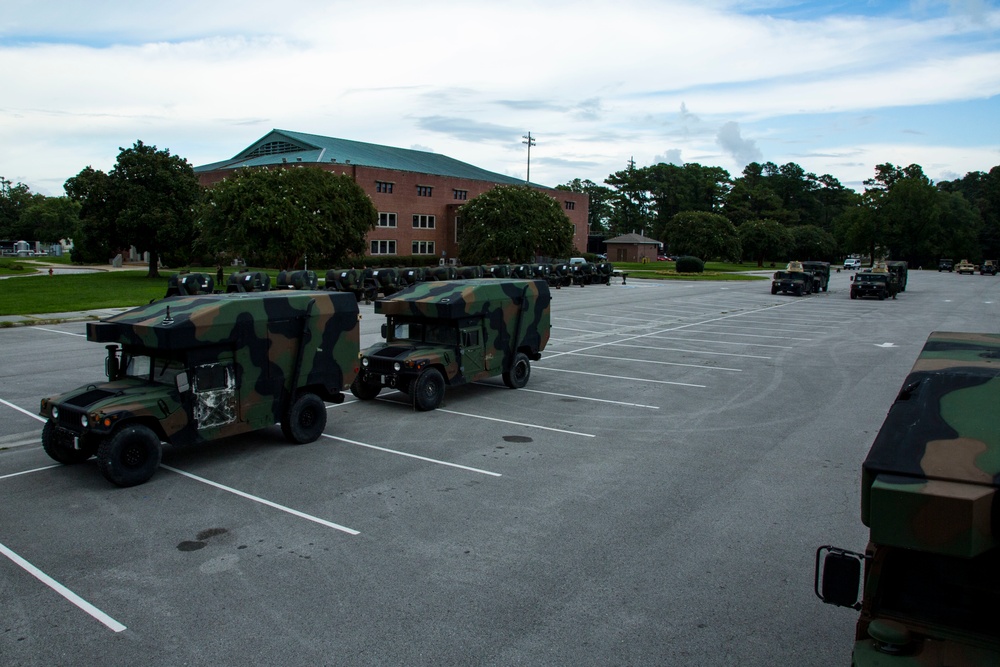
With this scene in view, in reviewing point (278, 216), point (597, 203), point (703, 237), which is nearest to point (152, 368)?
point (278, 216)

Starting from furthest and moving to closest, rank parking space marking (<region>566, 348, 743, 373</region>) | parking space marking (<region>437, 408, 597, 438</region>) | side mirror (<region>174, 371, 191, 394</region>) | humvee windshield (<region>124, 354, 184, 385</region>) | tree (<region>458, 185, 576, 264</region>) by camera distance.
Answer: tree (<region>458, 185, 576, 264</region>) → parking space marking (<region>566, 348, 743, 373</region>) → parking space marking (<region>437, 408, 597, 438</region>) → humvee windshield (<region>124, 354, 184, 385</region>) → side mirror (<region>174, 371, 191, 394</region>)

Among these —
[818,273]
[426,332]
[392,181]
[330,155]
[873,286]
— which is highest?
[330,155]

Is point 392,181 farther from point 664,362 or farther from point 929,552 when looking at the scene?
point 929,552

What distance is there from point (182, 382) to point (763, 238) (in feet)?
287

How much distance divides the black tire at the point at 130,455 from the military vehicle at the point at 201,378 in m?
0.01

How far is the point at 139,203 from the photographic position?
4559 centimetres

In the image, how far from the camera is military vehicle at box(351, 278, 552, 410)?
45.0ft

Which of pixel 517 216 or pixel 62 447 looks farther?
pixel 517 216

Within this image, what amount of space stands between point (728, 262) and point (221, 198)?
74.2 m

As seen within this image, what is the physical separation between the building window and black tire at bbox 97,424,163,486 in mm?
58977

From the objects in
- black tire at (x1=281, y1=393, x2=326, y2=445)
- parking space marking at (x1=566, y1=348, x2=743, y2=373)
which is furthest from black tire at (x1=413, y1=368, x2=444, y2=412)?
parking space marking at (x1=566, y1=348, x2=743, y2=373)

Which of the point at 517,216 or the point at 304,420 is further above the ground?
the point at 517,216

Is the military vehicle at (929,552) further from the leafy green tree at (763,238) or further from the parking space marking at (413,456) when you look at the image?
the leafy green tree at (763,238)

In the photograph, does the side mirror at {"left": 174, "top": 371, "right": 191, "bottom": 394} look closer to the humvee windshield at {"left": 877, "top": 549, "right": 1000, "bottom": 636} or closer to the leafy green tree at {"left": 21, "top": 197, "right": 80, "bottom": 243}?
the humvee windshield at {"left": 877, "top": 549, "right": 1000, "bottom": 636}
